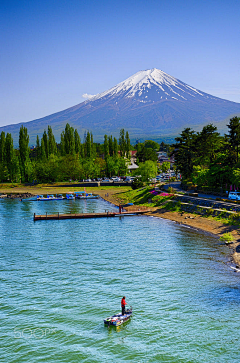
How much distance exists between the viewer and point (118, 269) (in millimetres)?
33594

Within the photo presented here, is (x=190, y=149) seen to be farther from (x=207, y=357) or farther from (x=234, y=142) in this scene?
(x=207, y=357)

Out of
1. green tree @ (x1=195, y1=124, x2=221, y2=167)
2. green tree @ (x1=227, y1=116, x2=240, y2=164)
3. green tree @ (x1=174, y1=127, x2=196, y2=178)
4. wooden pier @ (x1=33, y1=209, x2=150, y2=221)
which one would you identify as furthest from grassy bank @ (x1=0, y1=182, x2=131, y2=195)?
green tree @ (x1=227, y1=116, x2=240, y2=164)

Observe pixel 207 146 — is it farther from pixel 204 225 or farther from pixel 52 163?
pixel 52 163

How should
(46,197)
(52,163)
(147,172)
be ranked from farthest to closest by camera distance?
(52,163)
(147,172)
(46,197)

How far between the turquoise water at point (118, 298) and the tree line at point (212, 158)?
21.9 m

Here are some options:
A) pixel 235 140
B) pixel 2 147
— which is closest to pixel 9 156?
pixel 2 147

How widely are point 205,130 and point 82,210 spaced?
123 ft

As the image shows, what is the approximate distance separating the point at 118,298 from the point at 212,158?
58645mm

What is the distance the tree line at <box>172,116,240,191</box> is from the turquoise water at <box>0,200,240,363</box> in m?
21.9

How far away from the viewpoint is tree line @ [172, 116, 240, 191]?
2500 inches

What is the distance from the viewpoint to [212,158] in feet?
259

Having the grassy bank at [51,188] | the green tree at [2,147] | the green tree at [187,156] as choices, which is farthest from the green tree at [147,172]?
the green tree at [2,147]

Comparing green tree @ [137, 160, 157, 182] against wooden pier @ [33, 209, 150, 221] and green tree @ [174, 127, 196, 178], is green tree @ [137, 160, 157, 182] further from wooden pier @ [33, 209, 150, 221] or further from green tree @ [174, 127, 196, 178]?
wooden pier @ [33, 209, 150, 221]

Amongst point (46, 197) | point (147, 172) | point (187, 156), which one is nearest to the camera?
point (187, 156)
